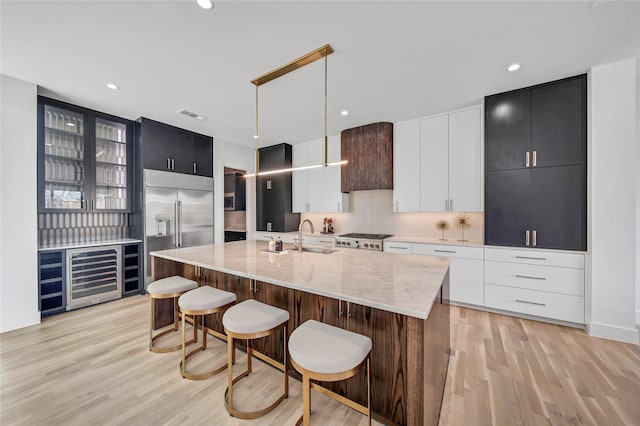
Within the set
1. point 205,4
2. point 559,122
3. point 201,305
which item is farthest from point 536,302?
point 205,4

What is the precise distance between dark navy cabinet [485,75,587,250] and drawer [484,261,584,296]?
0.26 m

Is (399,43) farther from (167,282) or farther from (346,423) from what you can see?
(167,282)

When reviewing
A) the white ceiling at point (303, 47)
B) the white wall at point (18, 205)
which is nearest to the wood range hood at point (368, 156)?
the white ceiling at point (303, 47)

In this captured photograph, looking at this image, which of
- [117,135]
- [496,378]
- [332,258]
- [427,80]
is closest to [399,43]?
[427,80]

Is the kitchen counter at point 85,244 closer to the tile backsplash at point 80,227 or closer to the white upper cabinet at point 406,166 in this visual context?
the tile backsplash at point 80,227

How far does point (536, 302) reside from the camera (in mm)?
2797

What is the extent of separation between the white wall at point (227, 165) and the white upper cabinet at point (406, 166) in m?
3.13

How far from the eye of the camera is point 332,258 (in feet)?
7.25

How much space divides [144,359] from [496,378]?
2.91 metres

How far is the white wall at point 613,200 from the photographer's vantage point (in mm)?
2355

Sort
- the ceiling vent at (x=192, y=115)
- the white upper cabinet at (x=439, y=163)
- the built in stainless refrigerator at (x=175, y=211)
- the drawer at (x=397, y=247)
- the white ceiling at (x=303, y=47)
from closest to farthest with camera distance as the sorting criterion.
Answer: the white ceiling at (x=303, y=47) < the white upper cabinet at (x=439, y=163) < the ceiling vent at (x=192, y=115) < the drawer at (x=397, y=247) < the built in stainless refrigerator at (x=175, y=211)

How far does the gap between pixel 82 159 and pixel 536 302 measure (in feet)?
19.9

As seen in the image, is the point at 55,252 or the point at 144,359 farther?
the point at 55,252

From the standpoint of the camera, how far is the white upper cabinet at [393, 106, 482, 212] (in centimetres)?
336
